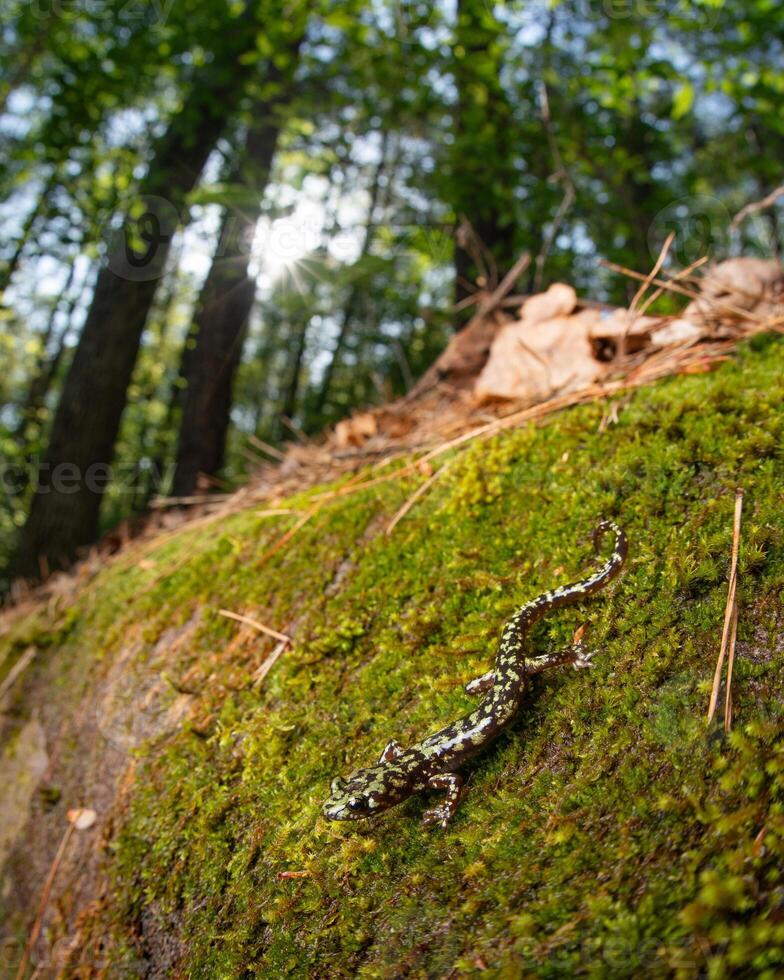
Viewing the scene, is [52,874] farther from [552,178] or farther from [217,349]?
[217,349]

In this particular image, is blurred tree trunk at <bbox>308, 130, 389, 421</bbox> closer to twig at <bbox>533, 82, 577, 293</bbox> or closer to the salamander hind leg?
twig at <bbox>533, 82, 577, 293</bbox>

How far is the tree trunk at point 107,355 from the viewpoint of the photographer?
25.3 ft

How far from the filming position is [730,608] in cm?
160

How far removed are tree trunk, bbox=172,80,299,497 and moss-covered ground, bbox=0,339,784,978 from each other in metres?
5.94

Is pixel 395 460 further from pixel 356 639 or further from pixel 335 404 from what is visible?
pixel 335 404

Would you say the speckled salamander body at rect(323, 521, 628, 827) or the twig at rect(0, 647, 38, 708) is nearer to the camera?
the speckled salamander body at rect(323, 521, 628, 827)

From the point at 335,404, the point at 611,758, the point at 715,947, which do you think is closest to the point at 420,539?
the point at 611,758

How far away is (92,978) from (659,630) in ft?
7.48

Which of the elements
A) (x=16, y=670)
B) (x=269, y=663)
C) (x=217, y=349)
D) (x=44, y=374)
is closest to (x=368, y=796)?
(x=269, y=663)

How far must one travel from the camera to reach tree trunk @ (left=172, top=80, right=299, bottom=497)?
27.7ft

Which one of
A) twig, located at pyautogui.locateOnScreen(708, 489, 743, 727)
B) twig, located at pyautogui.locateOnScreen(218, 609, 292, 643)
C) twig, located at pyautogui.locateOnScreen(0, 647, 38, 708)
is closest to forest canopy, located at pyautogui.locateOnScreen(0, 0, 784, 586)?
twig, located at pyautogui.locateOnScreen(0, 647, 38, 708)

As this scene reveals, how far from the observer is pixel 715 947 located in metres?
1.04

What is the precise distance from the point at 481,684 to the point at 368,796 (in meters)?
0.44

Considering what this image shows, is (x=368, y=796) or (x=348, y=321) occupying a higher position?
(x=348, y=321)
